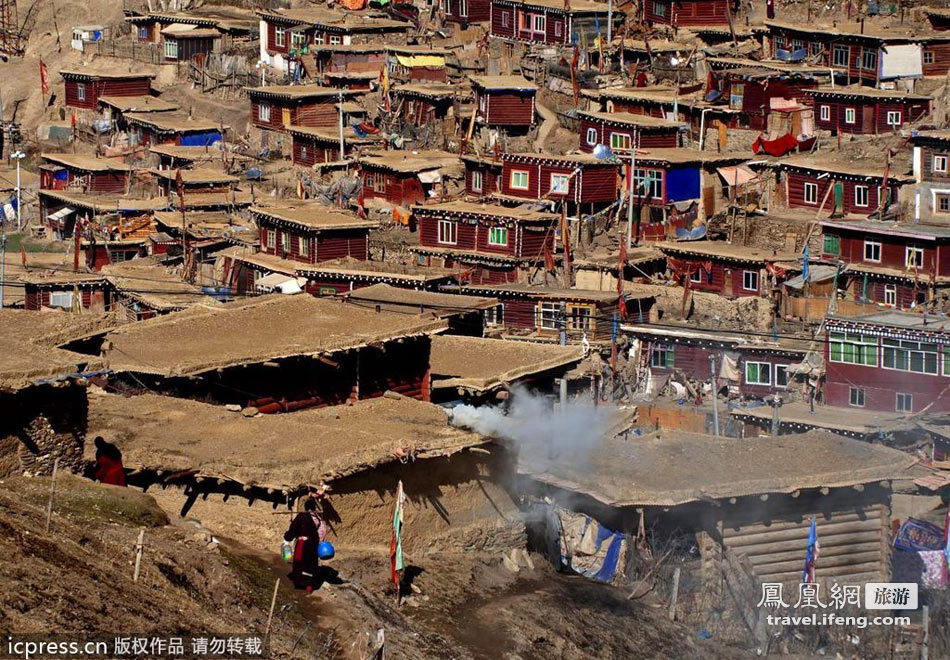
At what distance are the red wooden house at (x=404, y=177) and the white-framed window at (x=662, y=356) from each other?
14397 mm

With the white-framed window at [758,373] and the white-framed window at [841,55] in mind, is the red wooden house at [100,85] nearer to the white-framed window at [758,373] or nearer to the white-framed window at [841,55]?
the white-framed window at [841,55]

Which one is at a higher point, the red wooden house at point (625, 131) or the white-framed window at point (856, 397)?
the red wooden house at point (625, 131)

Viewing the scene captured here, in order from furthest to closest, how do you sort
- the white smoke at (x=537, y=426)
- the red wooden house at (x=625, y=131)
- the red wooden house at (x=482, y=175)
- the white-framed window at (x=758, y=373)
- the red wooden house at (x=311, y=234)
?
the red wooden house at (x=625, y=131) → the red wooden house at (x=482, y=175) → the red wooden house at (x=311, y=234) → the white-framed window at (x=758, y=373) → the white smoke at (x=537, y=426)

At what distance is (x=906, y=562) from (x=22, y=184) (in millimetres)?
51391

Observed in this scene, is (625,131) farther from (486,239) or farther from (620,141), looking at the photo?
(486,239)

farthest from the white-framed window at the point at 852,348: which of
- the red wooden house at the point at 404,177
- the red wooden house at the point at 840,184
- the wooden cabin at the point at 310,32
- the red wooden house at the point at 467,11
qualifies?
the wooden cabin at the point at 310,32

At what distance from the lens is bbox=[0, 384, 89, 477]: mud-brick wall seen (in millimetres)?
21719

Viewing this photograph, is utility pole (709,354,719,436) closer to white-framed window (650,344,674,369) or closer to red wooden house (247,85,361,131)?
white-framed window (650,344,674,369)

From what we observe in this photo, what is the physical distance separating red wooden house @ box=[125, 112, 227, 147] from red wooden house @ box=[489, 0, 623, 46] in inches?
564

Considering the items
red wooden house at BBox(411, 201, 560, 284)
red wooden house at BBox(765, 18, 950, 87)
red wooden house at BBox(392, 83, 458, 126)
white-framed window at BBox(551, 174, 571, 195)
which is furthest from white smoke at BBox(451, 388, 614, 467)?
red wooden house at BBox(765, 18, 950, 87)

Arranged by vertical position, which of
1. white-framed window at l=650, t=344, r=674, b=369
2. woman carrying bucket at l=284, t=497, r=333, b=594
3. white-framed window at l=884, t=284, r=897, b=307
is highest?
woman carrying bucket at l=284, t=497, r=333, b=594

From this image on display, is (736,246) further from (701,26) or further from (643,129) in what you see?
(701,26)

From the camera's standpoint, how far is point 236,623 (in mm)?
18516

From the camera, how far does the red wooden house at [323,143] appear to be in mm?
69938
